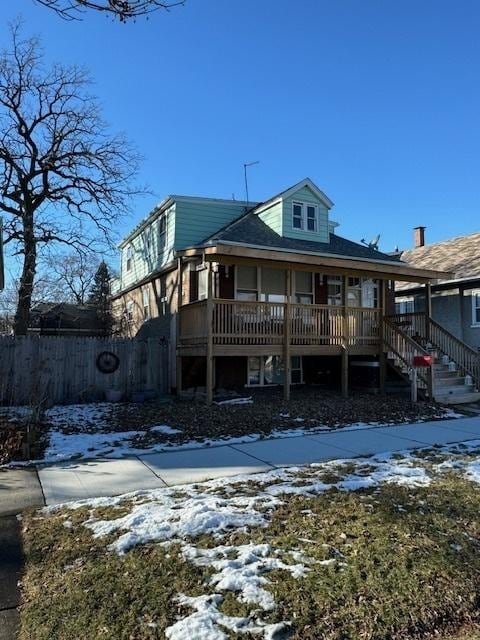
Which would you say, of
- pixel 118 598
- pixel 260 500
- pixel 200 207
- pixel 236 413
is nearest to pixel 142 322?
pixel 200 207

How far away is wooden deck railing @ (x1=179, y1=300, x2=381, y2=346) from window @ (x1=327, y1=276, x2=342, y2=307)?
6.51 feet

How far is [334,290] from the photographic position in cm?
1722

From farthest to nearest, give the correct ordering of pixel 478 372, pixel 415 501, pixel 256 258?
pixel 478 372 < pixel 256 258 < pixel 415 501

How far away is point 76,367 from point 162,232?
6.82m

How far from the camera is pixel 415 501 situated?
509 centimetres

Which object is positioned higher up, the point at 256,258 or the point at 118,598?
the point at 256,258

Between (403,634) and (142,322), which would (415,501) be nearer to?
(403,634)

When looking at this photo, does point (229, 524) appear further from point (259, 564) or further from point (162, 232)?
point (162, 232)

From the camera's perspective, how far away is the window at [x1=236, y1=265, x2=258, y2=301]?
15.2 metres

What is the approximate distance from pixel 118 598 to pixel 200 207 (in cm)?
1511

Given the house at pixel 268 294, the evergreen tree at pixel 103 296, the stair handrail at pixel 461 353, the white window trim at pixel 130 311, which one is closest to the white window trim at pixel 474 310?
the house at pixel 268 294

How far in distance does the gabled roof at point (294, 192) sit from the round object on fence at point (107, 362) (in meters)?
7.44

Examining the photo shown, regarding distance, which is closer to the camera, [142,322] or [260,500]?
[260,500]

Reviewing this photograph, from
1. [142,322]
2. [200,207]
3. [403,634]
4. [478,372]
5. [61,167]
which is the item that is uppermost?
[61,167]
